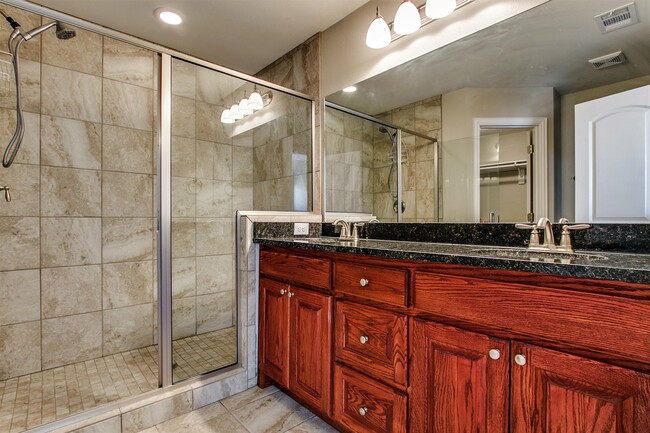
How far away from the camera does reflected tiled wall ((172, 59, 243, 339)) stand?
192 centimetres

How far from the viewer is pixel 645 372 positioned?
68 centimetres

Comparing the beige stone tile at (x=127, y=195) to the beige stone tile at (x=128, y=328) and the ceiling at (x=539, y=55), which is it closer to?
the beige stone tile at (x=128, y=328)

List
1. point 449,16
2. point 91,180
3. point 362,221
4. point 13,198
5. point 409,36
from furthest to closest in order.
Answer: point 91,180
point 362,221
point 13,198
point 409,36
point 449,16

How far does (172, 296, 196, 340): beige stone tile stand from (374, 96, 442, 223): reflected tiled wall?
1304mm

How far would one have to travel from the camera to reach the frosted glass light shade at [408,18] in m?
1.68

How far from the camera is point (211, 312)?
2275 mm

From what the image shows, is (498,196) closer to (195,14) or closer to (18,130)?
(195,14)

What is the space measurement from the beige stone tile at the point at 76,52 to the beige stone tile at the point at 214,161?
0.82 m

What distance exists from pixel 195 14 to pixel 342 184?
57.4 inches

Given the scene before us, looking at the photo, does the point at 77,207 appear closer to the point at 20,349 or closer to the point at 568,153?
the point at 20,349

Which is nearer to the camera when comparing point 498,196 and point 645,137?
point 645,137

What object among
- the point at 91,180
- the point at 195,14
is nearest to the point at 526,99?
the point at 195,14

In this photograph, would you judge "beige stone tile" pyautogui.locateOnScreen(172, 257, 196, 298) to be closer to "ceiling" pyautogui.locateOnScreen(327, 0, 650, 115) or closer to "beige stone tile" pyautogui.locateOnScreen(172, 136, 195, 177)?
"beige stone tile" pyautogui.locateOnScreen(172, 136, 195, 177)

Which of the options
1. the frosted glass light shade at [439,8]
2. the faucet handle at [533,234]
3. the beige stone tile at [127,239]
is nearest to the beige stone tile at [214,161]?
the beige stone tile at [127,239]
